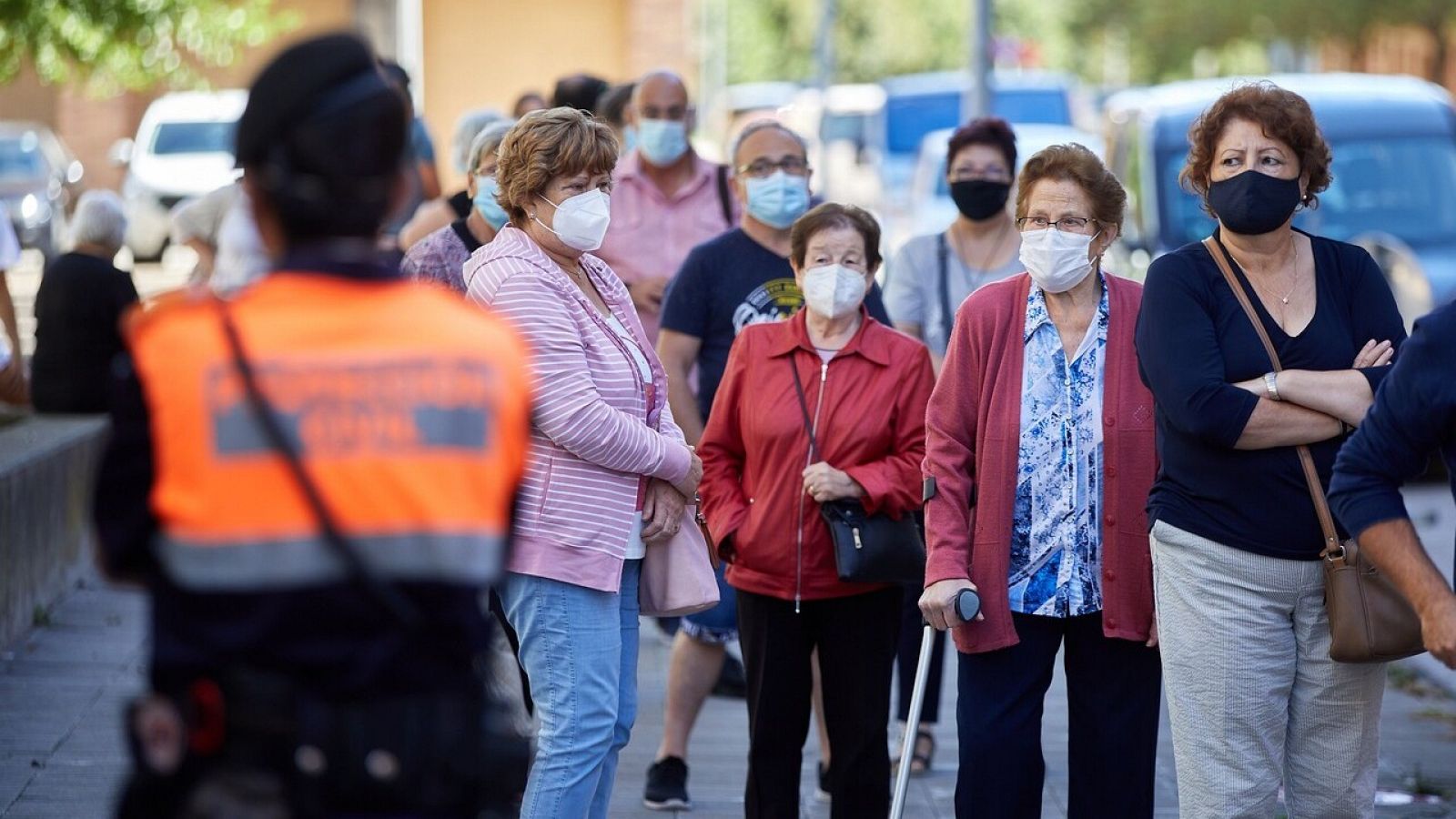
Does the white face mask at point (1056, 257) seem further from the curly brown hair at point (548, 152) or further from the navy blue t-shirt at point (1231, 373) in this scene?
the curly brown hair at point (548, 152)

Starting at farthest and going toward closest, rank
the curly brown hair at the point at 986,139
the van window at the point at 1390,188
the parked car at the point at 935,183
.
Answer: the parked car at the point at 935,183 < the van window at the point at 1390,188 < the curly brown hair at the point at 986,139

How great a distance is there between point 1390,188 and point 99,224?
7.89m

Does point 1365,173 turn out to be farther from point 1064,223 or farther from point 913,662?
point 1064,223

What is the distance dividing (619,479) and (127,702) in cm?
208

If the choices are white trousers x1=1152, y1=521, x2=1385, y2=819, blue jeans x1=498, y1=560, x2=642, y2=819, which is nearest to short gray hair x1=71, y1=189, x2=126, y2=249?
blue jeans x1=498, y1=560, x2=642, y2=819

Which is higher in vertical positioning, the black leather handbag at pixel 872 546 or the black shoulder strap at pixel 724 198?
the black shoulder strap at pixel 724 198

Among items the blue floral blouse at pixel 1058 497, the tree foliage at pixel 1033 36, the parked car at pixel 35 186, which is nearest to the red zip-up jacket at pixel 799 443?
the blue floral blouse at pixel 1058 497

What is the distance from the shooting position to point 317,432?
2.48m

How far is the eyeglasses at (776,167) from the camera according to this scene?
6492 mm

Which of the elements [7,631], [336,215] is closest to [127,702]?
[336,215]

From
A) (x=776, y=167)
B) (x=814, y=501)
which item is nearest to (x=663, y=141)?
(x=776, y=167)

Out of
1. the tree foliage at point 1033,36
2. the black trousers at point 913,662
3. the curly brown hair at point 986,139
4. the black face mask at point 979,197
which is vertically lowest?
the black trousers at point 913,662

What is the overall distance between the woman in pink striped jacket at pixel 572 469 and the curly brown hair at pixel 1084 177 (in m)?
1.04

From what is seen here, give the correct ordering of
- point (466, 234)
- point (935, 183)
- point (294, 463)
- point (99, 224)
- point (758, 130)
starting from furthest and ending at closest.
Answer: point (935, 183) < point (99, 224) < point (758, 130) < point (466, 234) < point (294, 463)
